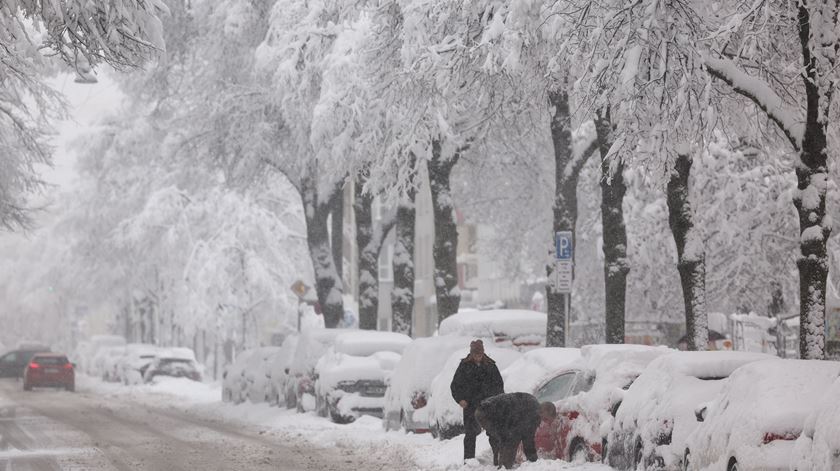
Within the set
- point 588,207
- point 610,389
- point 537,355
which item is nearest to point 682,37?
point 610,389

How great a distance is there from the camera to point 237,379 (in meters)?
37.7

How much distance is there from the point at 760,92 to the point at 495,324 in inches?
434

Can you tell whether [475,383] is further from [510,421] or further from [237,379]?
[237,379]

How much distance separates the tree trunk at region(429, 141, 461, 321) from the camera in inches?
1168

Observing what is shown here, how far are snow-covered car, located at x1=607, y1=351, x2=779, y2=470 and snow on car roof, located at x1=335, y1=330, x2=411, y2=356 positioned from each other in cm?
1297

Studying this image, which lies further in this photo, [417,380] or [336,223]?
[336,223]

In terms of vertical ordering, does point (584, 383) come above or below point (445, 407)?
above

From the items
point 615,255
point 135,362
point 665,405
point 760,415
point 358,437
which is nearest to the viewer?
point 760,415

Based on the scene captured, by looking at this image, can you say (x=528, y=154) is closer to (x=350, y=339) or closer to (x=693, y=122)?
(x=350, y=339)

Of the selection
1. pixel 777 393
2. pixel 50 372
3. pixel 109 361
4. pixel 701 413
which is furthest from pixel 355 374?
pixel 109 361

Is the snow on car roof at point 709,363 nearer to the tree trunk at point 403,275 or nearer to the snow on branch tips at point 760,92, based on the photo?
the snow on branch tips at point 760,92

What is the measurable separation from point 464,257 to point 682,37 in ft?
215

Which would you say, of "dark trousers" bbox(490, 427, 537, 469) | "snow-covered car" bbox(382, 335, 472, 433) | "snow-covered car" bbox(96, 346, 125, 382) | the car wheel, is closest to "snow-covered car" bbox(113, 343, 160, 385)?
"snow-covered car" bbox(96, 346, 125, 382)

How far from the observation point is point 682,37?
A: 1553 centimetres
